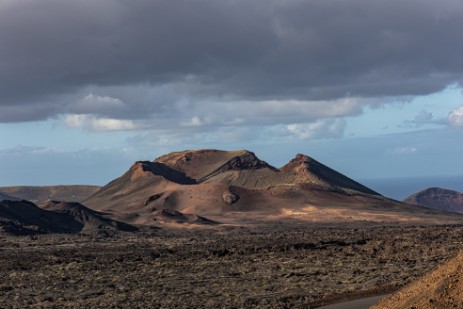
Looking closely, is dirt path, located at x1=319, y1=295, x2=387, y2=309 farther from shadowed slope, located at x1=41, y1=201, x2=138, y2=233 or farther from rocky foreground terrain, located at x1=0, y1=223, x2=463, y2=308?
shadowed slope, located at x1=41, y1=201, x2=138, y2=233

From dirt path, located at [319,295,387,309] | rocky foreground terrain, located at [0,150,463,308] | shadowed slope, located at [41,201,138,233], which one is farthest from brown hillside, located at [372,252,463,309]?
shadowed slope, located at [41,201,138,233]

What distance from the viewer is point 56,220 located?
116938 mm

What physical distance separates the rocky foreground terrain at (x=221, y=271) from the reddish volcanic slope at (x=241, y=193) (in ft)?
159

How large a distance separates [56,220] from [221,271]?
2815 inches

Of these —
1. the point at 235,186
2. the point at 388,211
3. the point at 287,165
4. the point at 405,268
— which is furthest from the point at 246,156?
the point at 405,268

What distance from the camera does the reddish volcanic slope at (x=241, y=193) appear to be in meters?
129

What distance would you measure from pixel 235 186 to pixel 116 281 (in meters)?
104

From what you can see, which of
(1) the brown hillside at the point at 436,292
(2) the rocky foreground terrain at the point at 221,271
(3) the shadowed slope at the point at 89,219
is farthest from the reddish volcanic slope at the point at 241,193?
(1) the brown hillside at the point at 436,292

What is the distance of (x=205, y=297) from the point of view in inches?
1501

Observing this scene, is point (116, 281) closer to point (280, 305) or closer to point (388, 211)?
point (280, 305)

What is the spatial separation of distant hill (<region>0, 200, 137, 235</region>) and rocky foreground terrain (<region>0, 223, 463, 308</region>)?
86.4 ft

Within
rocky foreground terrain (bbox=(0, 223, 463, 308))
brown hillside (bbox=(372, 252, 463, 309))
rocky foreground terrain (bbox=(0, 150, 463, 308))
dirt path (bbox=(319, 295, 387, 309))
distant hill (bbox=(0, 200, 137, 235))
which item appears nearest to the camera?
brown hillside (bbox=(372, 252, 463, 309))

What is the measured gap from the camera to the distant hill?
347ft

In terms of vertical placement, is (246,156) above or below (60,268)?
above
